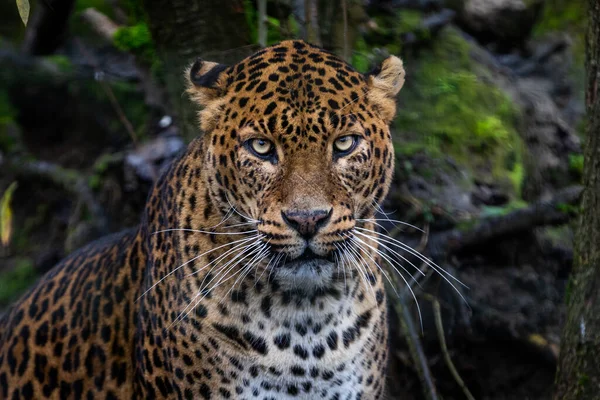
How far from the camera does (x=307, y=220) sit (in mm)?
4117

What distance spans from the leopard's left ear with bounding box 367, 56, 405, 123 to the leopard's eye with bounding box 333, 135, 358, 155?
35cm

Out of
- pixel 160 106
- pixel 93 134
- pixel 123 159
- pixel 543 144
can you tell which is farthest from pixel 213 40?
pixel 93 134

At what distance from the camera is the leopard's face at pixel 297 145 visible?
423 centimetres

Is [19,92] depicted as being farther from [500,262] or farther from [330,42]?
[500,262]

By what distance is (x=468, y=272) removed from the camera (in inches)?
320

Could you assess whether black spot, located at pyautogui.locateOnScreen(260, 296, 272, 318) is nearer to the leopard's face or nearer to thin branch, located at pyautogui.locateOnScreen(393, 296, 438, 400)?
the leopard's face

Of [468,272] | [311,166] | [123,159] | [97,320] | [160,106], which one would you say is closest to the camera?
[311,166]

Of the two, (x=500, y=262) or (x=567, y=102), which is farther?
(x=567, y=102)

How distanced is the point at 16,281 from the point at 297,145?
6884 millimetres

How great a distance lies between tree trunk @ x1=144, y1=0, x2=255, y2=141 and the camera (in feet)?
22.3

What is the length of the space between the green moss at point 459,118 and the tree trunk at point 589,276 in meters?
3.57

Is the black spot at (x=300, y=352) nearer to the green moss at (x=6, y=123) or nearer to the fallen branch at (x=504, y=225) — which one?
the fallen branch at (x=504, y=225)

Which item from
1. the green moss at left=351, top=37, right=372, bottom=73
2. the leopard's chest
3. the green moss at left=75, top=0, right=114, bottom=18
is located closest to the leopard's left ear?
the leopard's chest

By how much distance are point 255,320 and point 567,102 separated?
8526 millimetres
